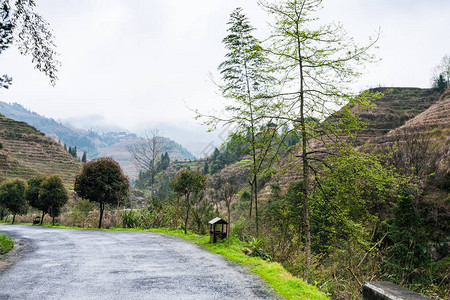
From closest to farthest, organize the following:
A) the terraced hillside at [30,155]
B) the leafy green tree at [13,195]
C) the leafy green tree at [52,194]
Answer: the leafy green tree at [52,194] → the leafy green tree at [13,195] → the terraced hillside at [30,155]

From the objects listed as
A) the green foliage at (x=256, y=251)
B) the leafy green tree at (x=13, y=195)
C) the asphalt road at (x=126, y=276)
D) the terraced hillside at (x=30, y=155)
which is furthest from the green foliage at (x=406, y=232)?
the terraced hillside at (x=30, y=155)

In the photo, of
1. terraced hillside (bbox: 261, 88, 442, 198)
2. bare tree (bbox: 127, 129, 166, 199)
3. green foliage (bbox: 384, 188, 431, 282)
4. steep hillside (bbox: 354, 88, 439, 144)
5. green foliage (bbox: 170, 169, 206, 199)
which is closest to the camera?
green foliage (bbox: 170, 169, 206, 199)

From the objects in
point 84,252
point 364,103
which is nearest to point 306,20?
point 364,103

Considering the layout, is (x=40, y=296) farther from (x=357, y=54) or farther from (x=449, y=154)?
(x=449, y=154)

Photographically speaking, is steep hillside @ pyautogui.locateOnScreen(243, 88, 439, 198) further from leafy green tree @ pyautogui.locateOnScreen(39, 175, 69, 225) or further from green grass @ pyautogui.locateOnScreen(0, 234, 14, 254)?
green grass @ pyautogui.locateOnScreen(0, 234, 14, 254)

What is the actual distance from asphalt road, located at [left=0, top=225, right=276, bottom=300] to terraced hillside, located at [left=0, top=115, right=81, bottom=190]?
62144 millimetres

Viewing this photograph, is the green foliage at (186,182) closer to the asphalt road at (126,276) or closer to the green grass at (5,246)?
the asphalt road at (126,276)

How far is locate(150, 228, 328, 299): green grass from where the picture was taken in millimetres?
5266

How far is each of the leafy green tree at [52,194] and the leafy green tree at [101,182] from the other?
570 centimetres

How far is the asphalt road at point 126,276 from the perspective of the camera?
519cm

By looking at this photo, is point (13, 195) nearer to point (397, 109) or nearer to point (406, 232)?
point (406, 232)

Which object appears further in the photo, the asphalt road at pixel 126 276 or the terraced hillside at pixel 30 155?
the terraced hillside at pixel 30 155

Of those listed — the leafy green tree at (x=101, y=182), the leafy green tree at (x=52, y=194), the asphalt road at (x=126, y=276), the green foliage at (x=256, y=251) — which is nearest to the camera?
the asphalt road at (x=126, y=276)

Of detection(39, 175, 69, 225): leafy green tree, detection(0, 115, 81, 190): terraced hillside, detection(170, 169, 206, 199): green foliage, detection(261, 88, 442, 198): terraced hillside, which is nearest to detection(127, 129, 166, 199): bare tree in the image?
detection(39, 175, 69, 225): leafy green tree
